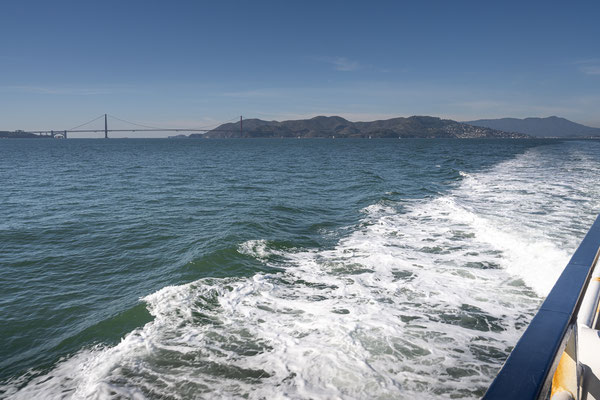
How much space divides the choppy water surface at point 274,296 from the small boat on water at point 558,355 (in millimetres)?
1903

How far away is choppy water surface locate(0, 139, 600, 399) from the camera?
376 centimetres

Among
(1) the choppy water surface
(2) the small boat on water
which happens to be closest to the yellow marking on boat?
(2) the small boat on water

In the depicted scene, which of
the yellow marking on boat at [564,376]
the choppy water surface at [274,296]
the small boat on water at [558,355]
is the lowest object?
the choppy water surface at [274,296]

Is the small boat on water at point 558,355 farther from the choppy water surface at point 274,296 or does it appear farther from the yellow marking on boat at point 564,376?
the choppy water surface at point 274,296

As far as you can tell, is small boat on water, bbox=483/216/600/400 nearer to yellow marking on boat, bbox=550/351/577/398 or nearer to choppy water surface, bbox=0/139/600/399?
yellow marking on boat, bbox=550/351/577/398

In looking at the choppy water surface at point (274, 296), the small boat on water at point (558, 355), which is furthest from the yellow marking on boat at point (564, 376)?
the choppy water surface at point (274, 296)

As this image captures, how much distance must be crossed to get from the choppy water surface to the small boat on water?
190 cm

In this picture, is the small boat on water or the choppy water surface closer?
the small boat on water

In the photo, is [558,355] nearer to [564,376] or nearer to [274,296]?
[564,376]

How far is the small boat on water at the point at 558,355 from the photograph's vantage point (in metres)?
1.37

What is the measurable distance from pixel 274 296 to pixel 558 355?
452 centimetres

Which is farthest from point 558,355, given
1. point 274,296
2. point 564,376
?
point 274,296

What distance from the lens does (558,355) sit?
1584 mm

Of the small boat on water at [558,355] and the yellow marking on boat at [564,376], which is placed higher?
the small boat on water at [558,355]
